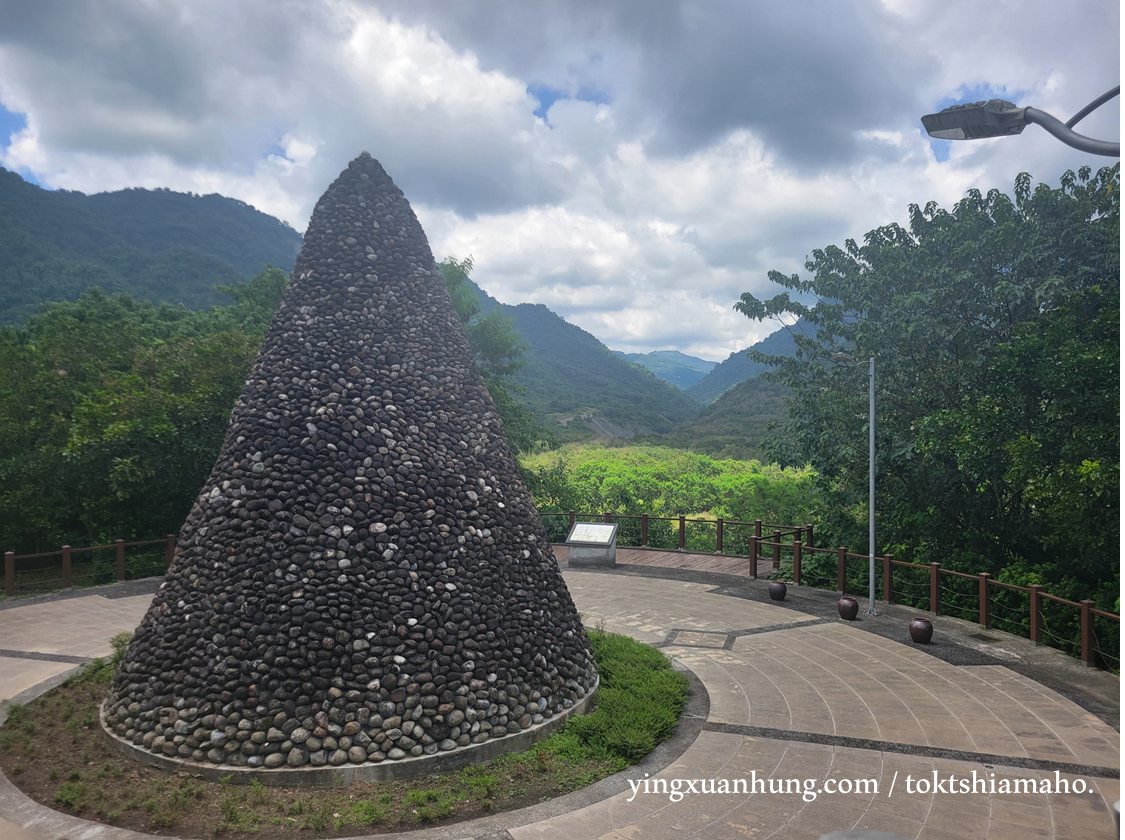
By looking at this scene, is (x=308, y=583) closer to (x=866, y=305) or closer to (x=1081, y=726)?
(x=1081, y=726)

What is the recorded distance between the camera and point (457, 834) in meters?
5.22

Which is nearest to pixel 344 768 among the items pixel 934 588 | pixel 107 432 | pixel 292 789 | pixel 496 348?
pixel 292 789

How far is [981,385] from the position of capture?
1317 cm

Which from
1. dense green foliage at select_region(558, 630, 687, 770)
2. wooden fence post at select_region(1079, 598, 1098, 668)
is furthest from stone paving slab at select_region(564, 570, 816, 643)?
wooden fence post at select_region(1079, 598, 1098, 668)

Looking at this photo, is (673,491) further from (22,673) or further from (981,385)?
(22,673)

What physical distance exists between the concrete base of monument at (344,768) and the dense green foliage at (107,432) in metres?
10.6

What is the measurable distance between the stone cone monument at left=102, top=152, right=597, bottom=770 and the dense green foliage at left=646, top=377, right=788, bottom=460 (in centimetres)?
3559

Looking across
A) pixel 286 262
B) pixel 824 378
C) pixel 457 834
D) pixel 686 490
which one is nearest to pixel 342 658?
pixel 457 834

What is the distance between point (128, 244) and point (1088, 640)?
79.4m

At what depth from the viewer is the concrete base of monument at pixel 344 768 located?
5.69 metres

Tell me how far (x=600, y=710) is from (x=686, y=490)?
22.2 m

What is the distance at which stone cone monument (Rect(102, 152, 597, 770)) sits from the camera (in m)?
5.95

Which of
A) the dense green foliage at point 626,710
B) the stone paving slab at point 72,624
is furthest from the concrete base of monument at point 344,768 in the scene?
the stone paving slab at point 72,624

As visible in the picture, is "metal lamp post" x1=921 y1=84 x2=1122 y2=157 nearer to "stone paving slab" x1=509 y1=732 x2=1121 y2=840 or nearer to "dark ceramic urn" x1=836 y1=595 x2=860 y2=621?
"stone paving slab" x1=509 y1=732 x2=1121 y2=840
